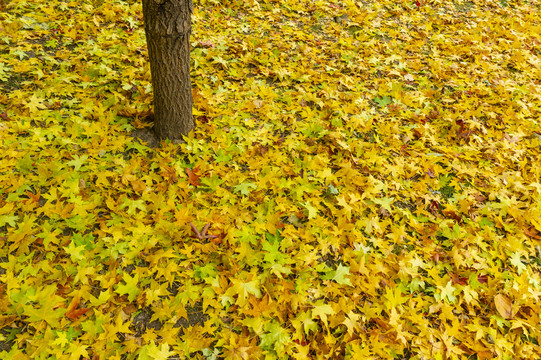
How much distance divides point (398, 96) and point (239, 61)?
2.42 metres

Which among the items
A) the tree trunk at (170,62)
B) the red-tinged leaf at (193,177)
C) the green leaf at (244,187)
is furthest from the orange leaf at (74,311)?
the tree trunk at (170,62)

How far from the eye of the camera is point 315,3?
626 centimetres

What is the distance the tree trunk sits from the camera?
9.04 ft

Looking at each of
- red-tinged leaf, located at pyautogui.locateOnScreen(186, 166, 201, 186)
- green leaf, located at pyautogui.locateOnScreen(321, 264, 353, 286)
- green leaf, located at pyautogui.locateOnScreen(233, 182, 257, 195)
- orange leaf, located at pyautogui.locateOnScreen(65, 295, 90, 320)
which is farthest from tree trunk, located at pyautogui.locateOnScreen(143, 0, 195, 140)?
green leaf, located at pyautogui.locateOnScreen(321, 264, 353, 286)

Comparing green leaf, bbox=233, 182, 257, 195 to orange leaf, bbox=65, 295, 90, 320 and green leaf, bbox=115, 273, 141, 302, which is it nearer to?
green leaf, bbox=115, 273, 141, 302

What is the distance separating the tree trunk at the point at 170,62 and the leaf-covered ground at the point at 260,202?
0.26 meters

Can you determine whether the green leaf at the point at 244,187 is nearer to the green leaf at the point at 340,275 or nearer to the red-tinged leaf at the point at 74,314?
the green leaf at the point at 340,275

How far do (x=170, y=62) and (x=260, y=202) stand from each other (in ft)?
5.43

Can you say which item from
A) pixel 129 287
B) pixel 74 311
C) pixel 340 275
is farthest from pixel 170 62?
pixel 340 275

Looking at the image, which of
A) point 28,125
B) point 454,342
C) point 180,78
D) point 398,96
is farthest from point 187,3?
point 454,342

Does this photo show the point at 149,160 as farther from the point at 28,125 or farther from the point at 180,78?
the point at 28,125

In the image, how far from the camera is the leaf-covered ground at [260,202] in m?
2.35

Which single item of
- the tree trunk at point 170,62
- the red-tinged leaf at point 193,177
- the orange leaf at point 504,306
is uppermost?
the tree trunk at point 170,62

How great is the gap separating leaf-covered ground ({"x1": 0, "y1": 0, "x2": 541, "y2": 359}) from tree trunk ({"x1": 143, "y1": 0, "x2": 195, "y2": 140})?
26cm
